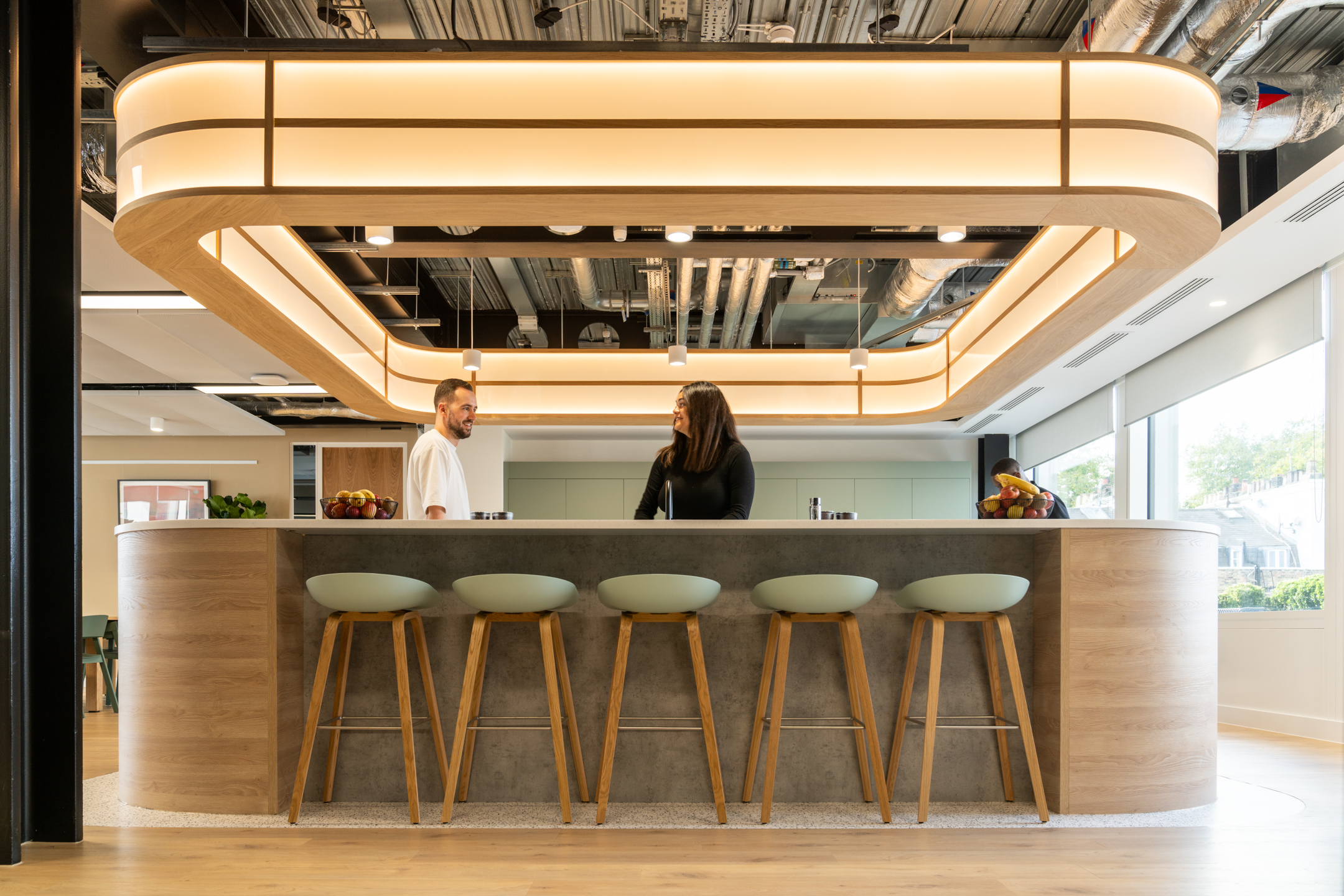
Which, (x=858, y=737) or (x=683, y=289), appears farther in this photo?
(x=683, y=289)

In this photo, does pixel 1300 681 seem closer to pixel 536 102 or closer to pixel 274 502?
pixel 536 102

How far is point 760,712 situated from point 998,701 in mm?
836

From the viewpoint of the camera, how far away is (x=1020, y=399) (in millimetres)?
8773

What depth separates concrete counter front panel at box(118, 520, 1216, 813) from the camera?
10.6ft

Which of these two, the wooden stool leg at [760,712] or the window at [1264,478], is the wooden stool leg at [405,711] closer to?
the wooden stool leg at [760,712]

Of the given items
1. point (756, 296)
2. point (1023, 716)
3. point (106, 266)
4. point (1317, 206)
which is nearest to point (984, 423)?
point (756, 296)

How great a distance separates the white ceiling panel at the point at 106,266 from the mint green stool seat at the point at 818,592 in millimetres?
3224

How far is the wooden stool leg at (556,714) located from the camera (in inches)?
120

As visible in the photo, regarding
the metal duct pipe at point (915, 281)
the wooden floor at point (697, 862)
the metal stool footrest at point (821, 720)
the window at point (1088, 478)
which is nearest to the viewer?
the wooden floor at point (697, 862)

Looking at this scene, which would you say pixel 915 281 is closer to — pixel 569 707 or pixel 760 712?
pixel 760 712

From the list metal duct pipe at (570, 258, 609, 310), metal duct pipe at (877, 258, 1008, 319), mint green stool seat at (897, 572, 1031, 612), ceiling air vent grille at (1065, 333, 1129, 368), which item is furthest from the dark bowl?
ceiling air vent grille at (1065, 333, 1129, 368)

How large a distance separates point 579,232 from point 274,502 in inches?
302

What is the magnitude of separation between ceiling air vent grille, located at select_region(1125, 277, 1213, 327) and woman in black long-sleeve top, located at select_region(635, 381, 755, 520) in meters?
3.34

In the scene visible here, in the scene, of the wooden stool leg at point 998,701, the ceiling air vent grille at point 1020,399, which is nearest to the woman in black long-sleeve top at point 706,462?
the wooden stool leg at point 998,701
